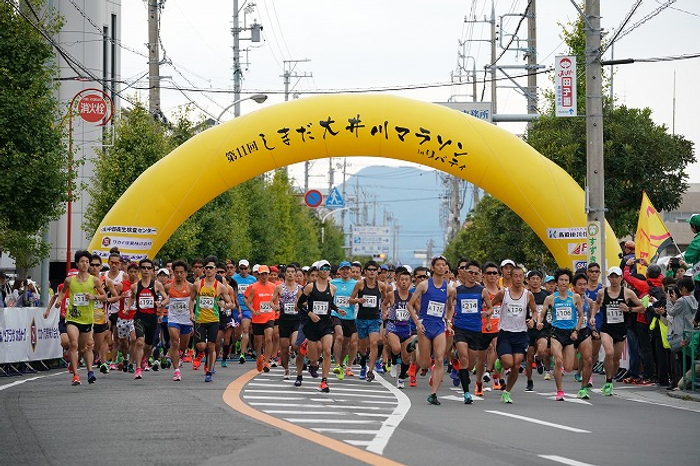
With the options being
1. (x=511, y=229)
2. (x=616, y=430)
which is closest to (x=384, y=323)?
(x=616, y=430)

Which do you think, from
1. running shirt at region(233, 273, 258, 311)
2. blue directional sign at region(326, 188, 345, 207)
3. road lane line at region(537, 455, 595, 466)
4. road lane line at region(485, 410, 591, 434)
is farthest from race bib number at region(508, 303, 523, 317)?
blue directional sign at region(326, 188, 345, 207)

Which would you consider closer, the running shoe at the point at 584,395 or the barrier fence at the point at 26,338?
the running shoe at the point at 584,395

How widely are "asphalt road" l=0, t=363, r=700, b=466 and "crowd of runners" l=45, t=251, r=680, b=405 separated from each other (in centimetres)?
68

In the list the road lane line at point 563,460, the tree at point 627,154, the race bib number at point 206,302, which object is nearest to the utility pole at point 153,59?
the tree at point 627,154

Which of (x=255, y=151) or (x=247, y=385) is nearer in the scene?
(x=247, y=385)

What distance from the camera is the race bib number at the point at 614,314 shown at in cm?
1772

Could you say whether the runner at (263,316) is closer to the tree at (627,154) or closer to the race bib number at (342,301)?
the race bib number at (342,301)

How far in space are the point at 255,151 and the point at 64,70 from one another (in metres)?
19.9

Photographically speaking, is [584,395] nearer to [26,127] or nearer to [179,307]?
[179,307]

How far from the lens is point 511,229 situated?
3838 centimetres

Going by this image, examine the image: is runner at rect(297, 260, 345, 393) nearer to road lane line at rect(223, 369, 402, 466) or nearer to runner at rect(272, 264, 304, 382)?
runner at rect(272, 264, 304, 382)

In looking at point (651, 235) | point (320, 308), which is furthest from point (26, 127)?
point (651, 235)

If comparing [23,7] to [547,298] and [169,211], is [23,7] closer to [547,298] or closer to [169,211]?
[169,211]

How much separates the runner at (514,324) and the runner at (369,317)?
388cm
